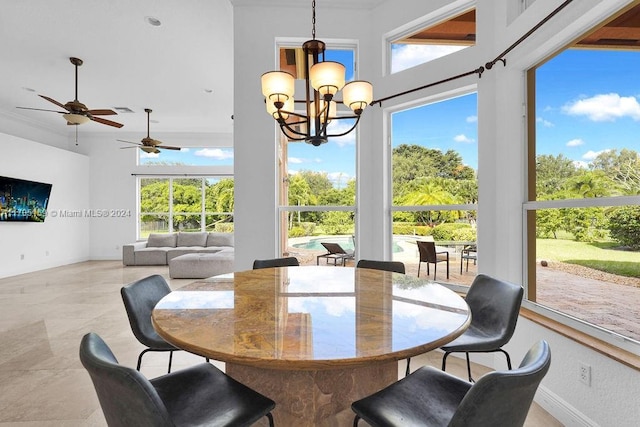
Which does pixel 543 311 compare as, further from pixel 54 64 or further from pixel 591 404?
pixel 54 64

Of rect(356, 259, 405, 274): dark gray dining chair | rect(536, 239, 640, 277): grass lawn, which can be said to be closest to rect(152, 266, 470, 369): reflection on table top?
rect(356, 259, 405, 274): dark gray dining chair

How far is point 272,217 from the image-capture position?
325 cm

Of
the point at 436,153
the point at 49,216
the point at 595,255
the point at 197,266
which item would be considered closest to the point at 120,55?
the point at 197,266

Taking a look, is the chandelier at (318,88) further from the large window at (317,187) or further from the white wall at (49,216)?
the white wall at (49,216)

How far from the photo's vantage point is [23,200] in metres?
6.37

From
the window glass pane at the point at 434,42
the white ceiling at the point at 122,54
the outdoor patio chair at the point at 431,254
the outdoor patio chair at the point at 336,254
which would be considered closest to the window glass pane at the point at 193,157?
the white ceiling at the point at 122,54

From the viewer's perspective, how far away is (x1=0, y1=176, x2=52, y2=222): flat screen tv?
6.02 m

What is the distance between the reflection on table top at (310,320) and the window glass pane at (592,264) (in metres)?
0.94

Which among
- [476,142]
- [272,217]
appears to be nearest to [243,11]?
[272,217]

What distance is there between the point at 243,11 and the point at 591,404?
13.3 ft

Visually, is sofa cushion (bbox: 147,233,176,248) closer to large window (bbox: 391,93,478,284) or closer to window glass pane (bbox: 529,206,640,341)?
large window (bbox: 391,93,478,284)

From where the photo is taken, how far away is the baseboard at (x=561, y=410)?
167 centimetres

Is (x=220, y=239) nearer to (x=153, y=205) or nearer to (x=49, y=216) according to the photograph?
(x=153, y=205)

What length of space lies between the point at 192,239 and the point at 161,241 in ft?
2.50
